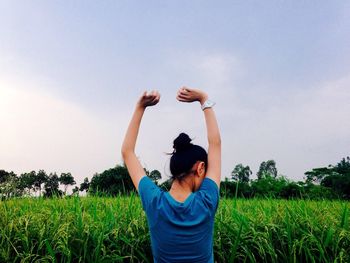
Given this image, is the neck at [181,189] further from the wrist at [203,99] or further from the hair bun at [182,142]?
the wrist at [203,99]

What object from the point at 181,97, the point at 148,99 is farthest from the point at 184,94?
the point at 148,99

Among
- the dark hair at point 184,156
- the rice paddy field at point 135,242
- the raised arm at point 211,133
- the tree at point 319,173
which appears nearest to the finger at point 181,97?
the raised arm at point 211,133

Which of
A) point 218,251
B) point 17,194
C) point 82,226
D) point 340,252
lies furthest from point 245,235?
point 17,194

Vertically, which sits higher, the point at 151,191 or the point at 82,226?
the point at 151,191

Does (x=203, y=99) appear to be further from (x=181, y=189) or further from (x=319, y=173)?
(x=319, y=173)

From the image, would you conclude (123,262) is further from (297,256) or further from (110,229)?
(297,256)

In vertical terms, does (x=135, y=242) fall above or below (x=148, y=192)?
below

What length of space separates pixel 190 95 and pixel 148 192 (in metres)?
0.77

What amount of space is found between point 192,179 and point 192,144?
A: 21 cm

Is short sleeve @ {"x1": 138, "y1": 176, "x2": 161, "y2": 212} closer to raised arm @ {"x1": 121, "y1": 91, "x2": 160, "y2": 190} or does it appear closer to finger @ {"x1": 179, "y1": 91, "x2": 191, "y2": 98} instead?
raised arm @ {"x1": 121, "y1": 91, "x2": 160, "y2": 190}

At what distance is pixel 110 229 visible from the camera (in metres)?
4.11

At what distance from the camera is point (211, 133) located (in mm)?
2701

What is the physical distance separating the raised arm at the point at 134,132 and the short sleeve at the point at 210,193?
1.45ft

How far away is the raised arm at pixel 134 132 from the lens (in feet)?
8.67
